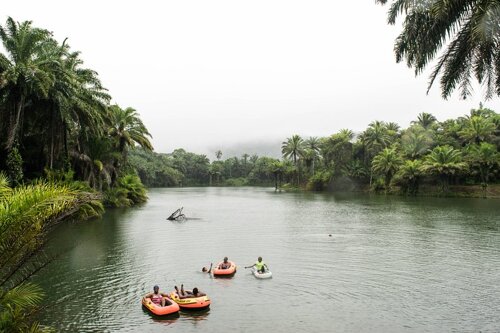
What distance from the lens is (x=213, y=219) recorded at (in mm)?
47875

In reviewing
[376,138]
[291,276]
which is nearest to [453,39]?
[291,276]

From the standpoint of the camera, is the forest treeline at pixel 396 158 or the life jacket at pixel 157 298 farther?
the forest treeline at pixel 396 158

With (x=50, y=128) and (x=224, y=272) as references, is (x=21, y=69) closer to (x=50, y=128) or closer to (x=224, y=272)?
(x=50, y=128)

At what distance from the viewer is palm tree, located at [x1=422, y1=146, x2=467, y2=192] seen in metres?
77.9

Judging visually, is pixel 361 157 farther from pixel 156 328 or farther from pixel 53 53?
pixel 156 328

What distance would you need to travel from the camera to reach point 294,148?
126 m

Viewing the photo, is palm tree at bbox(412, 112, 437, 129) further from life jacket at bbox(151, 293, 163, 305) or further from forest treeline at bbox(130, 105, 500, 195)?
life jacket at bbox(151, 293, 163, 305)

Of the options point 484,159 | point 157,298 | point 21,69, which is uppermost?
point 21,69

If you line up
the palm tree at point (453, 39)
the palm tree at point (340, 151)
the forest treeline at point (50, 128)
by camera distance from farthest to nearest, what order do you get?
the palm tree at point (340, 151) < the forest treeline at point (50, 128) < the palm tree at point (453, 39)

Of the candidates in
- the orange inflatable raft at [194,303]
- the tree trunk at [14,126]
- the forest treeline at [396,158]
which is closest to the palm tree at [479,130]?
the forest treeline at [396,158]

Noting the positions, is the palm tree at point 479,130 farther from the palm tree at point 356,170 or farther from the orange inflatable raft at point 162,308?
the orange inflatable raft at point 162,308

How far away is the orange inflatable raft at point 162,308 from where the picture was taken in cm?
1650

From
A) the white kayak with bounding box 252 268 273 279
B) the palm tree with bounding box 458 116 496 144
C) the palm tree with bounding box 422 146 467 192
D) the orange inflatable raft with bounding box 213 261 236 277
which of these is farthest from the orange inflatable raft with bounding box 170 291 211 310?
the palm tree with bounding box 458 116 496 144

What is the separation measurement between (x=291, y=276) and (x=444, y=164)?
215ft
